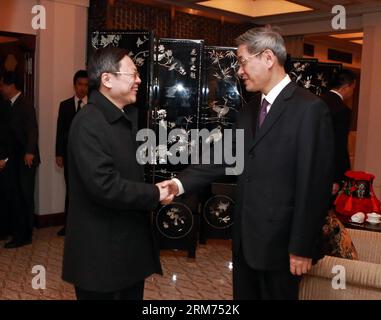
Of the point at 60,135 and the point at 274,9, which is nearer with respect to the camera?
the point at 60,135

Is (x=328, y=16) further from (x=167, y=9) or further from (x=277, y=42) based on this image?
(x=277, y=42)

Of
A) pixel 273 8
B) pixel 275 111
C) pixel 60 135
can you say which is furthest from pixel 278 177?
pixel 273 8

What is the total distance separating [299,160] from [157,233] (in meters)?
2.59

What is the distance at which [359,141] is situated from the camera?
20.7 ft

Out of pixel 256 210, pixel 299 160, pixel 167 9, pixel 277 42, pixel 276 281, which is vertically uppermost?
pixel 167 9

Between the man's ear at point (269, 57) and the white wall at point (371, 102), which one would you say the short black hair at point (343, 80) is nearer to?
the white wall at point (371, 102)

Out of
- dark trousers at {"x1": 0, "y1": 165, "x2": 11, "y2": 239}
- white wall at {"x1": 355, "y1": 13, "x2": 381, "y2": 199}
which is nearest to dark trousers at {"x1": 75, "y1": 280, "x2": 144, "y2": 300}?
dark trousers at {"x1": 0, "y1": 165, "x2": 11, "y2": 239}

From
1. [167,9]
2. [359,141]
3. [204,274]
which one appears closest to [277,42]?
[204,274]

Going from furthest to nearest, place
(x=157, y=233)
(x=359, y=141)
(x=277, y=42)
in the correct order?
(x=359, y=141)
(x=157, y=233)
(x=277, y=42)

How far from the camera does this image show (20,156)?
14.1ft

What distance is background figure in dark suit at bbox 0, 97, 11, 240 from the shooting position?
416 cm

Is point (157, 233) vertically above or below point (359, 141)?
below

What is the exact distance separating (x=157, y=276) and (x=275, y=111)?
2.24 metres

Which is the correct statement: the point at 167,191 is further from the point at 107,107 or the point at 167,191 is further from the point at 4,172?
the point at 4,172
